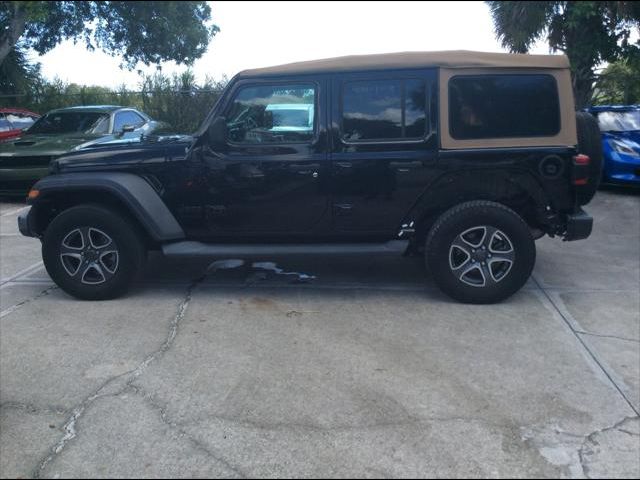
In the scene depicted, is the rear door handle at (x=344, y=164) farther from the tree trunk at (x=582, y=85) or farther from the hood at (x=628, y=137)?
the tree trunk at (x=582, y=85)

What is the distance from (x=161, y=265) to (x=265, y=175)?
204cm

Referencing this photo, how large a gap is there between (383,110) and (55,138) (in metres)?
6.58

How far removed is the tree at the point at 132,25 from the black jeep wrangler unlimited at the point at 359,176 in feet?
2.81

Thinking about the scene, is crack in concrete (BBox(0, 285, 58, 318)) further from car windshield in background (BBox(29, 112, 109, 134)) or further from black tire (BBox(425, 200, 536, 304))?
car windshield in background (BBox(29, 112, 109, 134))

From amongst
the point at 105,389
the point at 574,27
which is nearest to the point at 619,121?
the point at 574,27

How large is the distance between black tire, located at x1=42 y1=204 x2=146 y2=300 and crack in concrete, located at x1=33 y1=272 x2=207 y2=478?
0.58 meters

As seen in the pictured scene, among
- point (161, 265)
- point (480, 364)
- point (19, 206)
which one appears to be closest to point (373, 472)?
point (480, 364)

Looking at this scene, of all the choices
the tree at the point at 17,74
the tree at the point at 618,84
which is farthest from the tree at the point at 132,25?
the tree at the point at 618,84

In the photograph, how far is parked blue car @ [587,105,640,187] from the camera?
31.0 ft

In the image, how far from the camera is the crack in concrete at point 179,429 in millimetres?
2920

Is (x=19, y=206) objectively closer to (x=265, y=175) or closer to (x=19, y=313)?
(x=19, y=313)

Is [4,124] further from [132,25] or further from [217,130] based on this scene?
[132,25]

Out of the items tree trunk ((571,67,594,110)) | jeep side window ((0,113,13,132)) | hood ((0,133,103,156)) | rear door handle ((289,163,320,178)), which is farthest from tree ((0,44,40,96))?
tree trunk ((571,67,594,110))

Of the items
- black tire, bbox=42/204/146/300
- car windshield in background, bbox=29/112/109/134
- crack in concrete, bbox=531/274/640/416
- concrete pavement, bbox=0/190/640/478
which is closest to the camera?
concrete pavement, bbox=0/190/640/478
